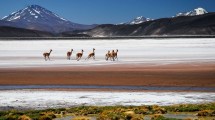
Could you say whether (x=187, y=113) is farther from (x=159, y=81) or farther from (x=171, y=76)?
(x=171, y=76)

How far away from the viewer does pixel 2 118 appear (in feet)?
45.9

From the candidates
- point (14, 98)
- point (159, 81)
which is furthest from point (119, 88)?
point (14, 98)

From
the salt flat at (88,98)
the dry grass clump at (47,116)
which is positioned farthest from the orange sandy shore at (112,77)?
the dry grass clump at (47,116)

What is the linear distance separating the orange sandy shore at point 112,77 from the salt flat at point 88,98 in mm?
3835

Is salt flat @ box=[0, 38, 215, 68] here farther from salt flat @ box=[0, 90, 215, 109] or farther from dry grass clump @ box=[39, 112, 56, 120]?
dry grass clump @ box=[39, 112, 56, 120]

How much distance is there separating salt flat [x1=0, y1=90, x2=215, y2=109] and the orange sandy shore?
12.6 ft

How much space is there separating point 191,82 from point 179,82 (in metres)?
0.61

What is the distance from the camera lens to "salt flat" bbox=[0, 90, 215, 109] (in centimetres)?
1791

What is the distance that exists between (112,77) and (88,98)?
27.8 feet

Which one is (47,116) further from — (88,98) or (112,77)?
(112,77)

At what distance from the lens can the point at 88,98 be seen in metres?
19.3

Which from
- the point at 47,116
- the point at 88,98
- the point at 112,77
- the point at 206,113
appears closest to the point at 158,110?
the point at 206,113

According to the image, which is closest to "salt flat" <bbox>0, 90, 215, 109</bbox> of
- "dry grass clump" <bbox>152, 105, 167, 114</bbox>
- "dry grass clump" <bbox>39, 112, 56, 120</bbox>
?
"dry grass clump" <bbox>152, 105, 167, 114</bbox>

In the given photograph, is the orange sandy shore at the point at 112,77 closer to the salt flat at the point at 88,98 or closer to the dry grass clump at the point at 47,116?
the salt flat at the point at 88,98
